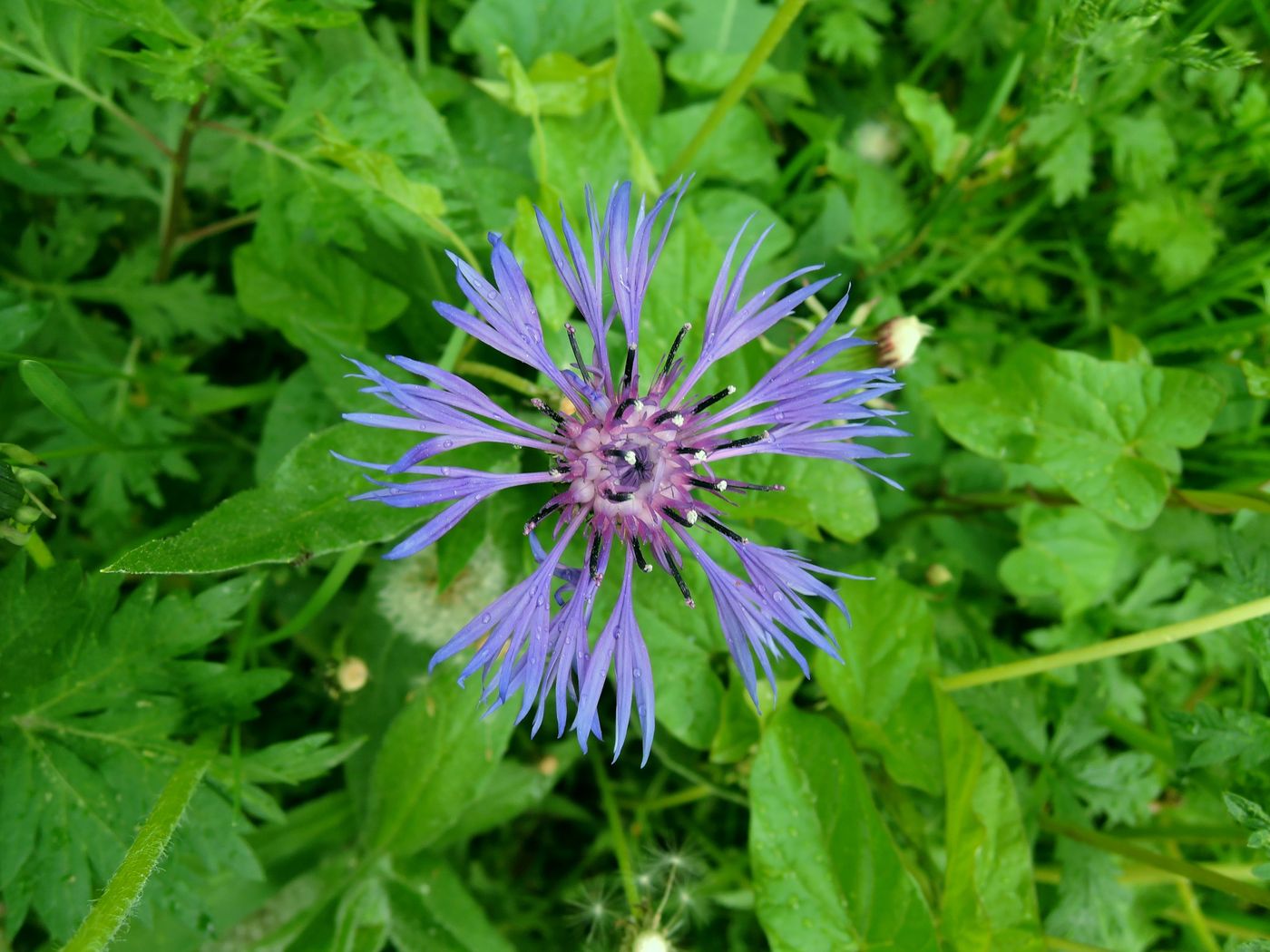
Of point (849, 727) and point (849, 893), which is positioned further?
point (849, 727)

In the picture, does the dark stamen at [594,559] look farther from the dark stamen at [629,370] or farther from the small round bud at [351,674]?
the small round bud at [351,674]

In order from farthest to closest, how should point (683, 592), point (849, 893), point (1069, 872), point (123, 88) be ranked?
point (1069, 872) < point (123, 88) < point (849, 893) < point (683, 592)

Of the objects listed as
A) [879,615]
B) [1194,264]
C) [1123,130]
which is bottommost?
[879,615]

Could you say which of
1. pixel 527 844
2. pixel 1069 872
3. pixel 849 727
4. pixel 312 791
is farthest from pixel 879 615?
pixel 312 791

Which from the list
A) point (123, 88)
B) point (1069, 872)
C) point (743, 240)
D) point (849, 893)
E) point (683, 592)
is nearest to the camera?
point (683, 592)

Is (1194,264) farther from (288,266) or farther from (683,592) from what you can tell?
(288,266)

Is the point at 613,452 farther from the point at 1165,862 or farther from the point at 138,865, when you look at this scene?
the point at 1165,862

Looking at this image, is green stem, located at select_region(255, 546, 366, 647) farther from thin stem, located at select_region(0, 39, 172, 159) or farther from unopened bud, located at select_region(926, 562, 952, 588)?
unopened bud, located at select_region(926, 562, 952, 588)

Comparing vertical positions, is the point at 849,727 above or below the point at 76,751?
above
